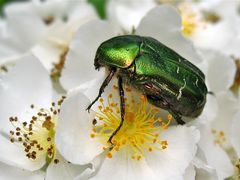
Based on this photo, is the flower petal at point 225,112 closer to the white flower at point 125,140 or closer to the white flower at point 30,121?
the white flower at point 125,140

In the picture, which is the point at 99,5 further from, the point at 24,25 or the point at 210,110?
the point at 210,110

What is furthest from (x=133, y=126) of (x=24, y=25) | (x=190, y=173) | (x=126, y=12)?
(x=24, y=25)

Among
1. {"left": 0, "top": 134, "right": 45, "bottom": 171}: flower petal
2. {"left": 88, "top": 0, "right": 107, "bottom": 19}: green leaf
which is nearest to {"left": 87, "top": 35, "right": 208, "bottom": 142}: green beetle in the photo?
{"left": 0, "top": 134, "right": 45, "bottom": 171}: flower petal

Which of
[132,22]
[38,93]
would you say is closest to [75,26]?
[132,22]

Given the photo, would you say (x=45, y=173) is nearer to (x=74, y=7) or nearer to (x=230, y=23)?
(x=74, y=7)

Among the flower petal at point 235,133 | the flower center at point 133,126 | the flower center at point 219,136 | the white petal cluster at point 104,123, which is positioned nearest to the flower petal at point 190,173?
the white petal cluster at point 104,123

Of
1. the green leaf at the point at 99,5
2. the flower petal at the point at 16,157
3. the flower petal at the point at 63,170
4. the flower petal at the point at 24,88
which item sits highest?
the flower petal at the point at 24,88
